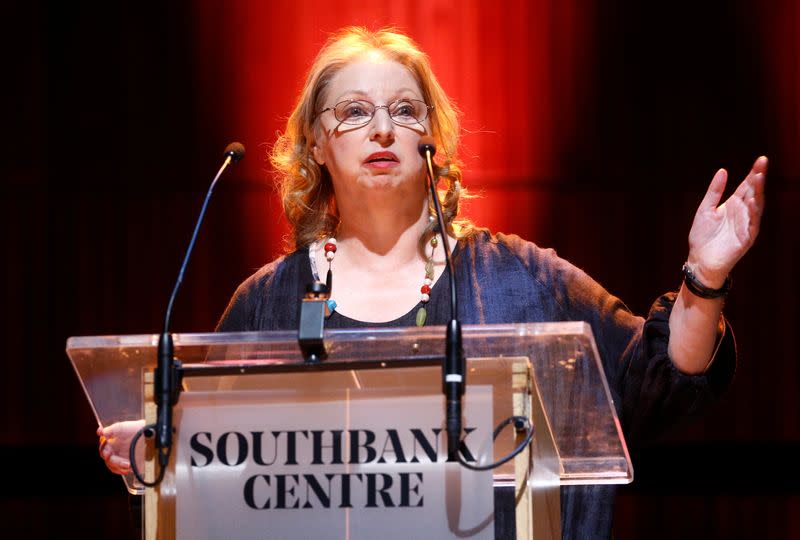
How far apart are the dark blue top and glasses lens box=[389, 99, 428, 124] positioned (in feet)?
0.87

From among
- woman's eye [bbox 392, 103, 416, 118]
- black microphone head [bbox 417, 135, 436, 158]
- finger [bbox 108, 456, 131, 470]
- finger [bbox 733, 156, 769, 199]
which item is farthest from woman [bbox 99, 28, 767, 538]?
finger [bbox 108, 456, 131, 470]

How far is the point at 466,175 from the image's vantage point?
3402mm

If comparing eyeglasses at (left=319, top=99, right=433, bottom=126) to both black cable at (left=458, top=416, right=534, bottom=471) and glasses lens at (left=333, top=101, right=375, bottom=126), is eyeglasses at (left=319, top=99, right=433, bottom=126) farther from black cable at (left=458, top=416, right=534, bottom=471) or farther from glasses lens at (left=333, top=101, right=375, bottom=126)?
black cable at (left=458, top=416, right=534, bottom=471)

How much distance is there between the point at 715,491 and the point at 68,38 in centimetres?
239

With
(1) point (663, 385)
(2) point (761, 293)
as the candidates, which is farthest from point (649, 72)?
(1) point (663, 385)

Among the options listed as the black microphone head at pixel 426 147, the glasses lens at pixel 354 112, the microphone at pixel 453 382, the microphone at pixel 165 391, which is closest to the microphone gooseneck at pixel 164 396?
the microphone at pixel 165 391

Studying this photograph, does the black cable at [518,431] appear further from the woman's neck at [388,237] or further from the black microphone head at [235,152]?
the woman's neck at [388,237]

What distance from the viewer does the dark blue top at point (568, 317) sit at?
6.07 feet

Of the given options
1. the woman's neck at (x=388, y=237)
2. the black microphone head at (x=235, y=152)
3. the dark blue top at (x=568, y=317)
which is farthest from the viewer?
the woman's neck at (x=388, y=237)

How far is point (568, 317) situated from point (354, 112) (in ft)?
1.92

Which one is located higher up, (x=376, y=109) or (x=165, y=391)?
(x=376, y=109)

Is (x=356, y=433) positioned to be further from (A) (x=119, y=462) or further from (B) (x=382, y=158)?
(B) (x=382, y=158)

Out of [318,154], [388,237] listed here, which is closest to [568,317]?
[388,237]

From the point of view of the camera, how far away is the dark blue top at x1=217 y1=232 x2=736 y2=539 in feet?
6.07
